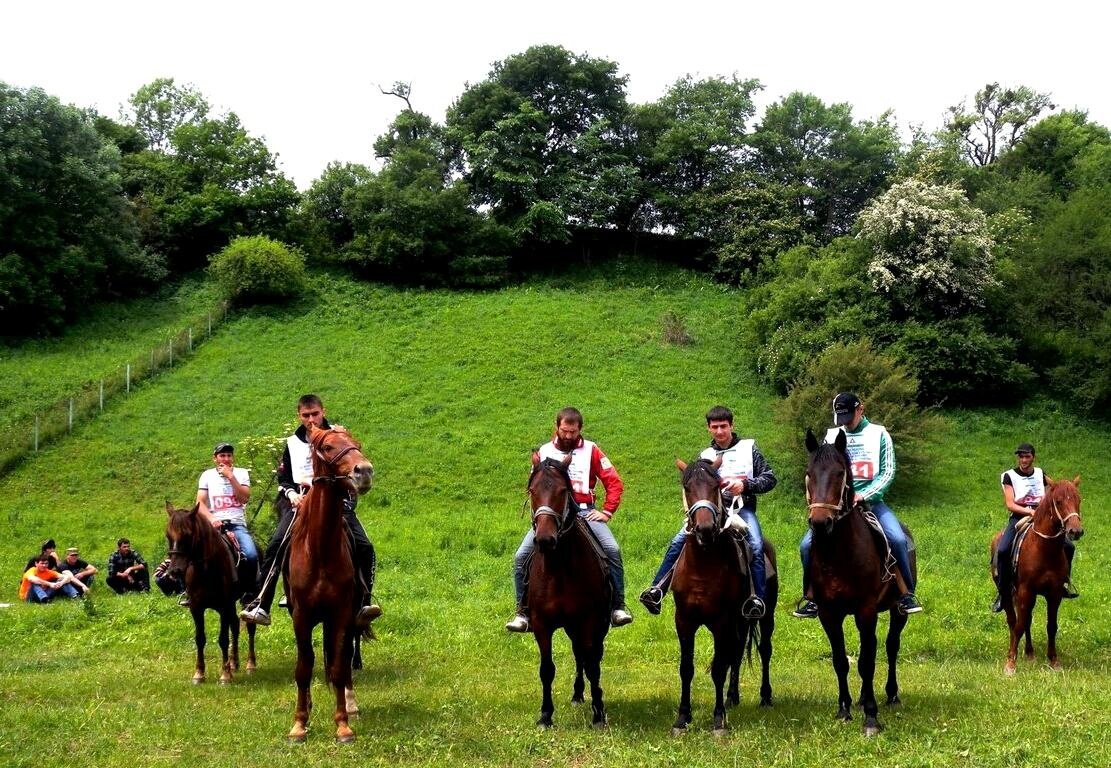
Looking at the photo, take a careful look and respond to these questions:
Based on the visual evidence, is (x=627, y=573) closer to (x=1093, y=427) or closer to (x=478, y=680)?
(x=478, y=680)

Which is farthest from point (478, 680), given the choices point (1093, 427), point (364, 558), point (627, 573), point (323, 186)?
point (323, 186)

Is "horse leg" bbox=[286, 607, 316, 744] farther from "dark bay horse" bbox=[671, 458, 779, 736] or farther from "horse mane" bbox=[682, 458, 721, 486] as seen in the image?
"horse mane" bbox=[682, 458, 721, 486]

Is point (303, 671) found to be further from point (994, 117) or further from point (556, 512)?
point (994, 117)

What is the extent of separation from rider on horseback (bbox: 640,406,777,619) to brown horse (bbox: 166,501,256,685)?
6.02 meters

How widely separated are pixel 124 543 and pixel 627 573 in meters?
11.0

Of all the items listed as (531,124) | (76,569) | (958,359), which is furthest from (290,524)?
(531,124)

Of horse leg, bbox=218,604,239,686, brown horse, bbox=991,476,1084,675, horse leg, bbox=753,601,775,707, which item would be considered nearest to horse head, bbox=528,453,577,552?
horse leg, bbox=753,601,775,707

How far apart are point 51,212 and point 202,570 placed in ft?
127

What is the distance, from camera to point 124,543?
21047 millimetres

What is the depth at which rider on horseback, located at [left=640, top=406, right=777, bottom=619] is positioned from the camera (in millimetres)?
9654

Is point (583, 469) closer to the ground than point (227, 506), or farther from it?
farther from it

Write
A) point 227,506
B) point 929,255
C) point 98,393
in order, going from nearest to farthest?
1. point 227,506
2. point 98,393
3. point 929,255

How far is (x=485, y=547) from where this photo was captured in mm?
24781

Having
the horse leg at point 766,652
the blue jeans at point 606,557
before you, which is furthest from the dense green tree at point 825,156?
the blue jeans at point 606,557
